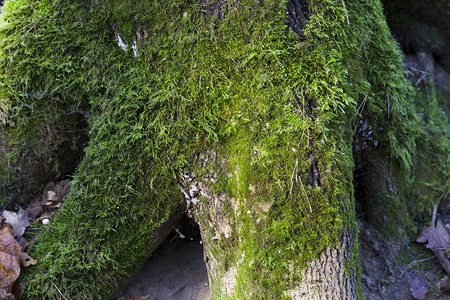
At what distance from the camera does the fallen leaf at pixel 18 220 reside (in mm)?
2434

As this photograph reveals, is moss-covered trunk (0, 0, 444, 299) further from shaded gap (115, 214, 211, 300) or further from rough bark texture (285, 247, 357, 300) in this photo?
shaded gap (115, 214, 211, 300)

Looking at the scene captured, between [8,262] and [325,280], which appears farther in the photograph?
[8,262]

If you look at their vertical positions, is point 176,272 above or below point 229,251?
below

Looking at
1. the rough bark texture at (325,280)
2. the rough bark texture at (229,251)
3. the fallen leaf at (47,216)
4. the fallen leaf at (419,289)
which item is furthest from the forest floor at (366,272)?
the rough bark texture at (325,280)

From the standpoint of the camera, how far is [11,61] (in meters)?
2.57

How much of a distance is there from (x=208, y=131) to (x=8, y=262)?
1.49 m

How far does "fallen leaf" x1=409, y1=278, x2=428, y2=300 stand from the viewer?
2842 mm

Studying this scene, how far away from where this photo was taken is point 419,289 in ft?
9.48

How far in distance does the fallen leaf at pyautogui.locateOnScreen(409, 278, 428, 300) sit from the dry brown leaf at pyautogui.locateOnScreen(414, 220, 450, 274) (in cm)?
25

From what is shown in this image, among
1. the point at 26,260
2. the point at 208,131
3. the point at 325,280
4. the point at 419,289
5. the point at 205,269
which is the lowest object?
the point at 419,289

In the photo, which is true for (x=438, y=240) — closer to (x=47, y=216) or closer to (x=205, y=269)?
(x=205, y=269)

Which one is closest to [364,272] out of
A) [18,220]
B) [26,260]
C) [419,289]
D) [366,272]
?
[366,272]

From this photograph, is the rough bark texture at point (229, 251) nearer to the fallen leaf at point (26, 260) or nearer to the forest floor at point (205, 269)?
the forest floor at point (205, 269)

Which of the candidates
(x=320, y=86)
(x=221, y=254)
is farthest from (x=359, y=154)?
(x=221, y=254)
